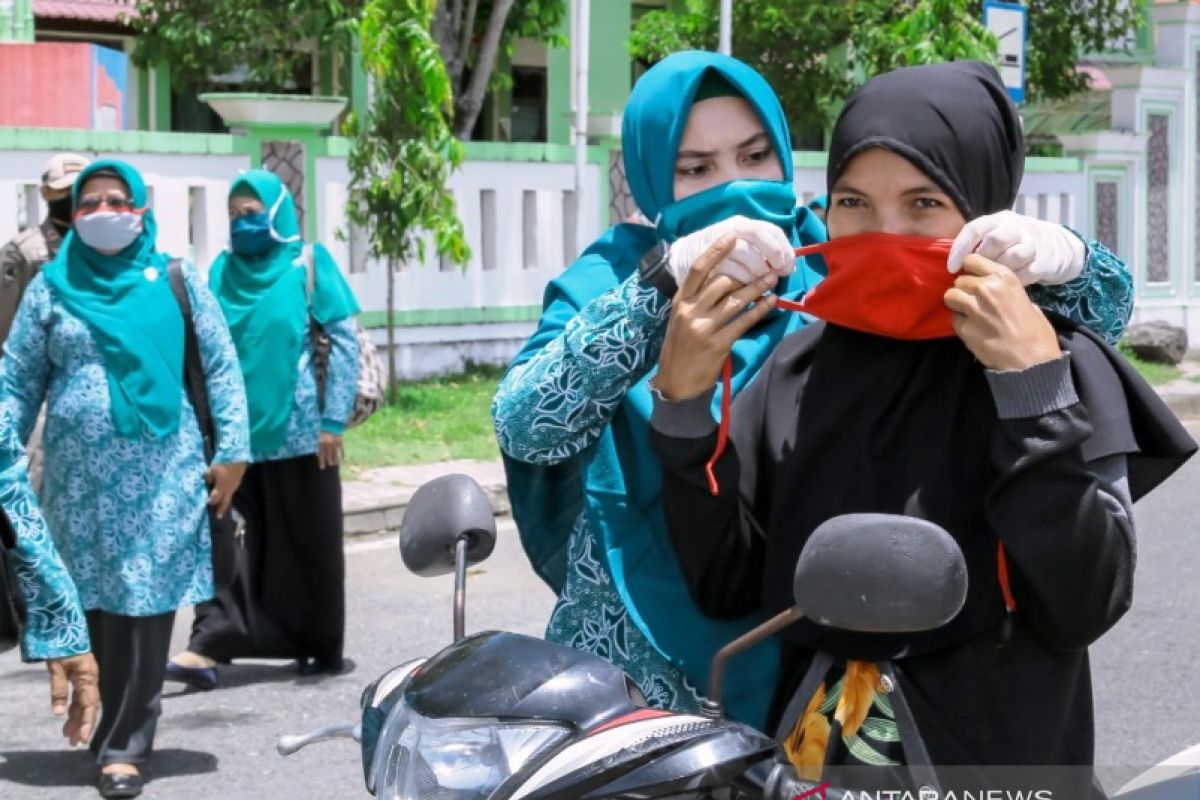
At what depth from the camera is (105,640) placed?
5.19m

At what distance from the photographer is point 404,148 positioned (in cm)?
1118

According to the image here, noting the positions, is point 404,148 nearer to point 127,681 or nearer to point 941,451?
point 127,681

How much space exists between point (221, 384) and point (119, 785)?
1.10m

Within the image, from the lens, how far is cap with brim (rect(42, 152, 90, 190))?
642 cm

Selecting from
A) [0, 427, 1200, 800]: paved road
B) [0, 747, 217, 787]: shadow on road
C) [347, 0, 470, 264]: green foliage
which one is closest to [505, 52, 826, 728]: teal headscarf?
[0, 427, 1200, 800]: paved road

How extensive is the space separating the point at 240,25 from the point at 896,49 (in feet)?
19.5

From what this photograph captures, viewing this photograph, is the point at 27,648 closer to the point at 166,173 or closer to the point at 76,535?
the point at 76,535

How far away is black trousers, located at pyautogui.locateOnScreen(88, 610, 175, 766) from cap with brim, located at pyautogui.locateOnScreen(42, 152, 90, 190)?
5.98ft

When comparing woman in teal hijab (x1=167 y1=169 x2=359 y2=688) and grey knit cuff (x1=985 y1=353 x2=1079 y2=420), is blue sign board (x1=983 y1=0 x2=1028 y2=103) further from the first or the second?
grey knit cuff (x1=985 y1=353 x2=1079 y2=420)

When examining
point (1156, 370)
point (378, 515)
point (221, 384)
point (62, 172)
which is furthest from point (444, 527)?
point (1156, 370)

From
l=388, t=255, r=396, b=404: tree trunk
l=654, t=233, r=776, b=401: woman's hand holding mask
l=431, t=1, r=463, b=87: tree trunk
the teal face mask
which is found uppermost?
l=431, t=1, r=463, b=87: tree trunk

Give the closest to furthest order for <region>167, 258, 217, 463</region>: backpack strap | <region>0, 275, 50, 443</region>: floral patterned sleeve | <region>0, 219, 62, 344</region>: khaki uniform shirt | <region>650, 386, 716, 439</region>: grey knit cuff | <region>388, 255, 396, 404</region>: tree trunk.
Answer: <region>650, 386, 716, 439</region>: grey knit cuff
<region>0, 275, 50, 443</region>: floral patterned sleeve
<region>167, 258, 217, 463</region>: backpack strap
<region>0, 219, 62, 344</region>: khaki uniform shirt
<region>388, 255, 396, 404</region>: tree trunk

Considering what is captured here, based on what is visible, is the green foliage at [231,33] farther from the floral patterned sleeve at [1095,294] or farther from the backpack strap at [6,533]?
the floral patterned sleeve at [1095,294]

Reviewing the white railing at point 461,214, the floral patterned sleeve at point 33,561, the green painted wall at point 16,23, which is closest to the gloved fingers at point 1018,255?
the floral patterned sleeve at point 33,561
